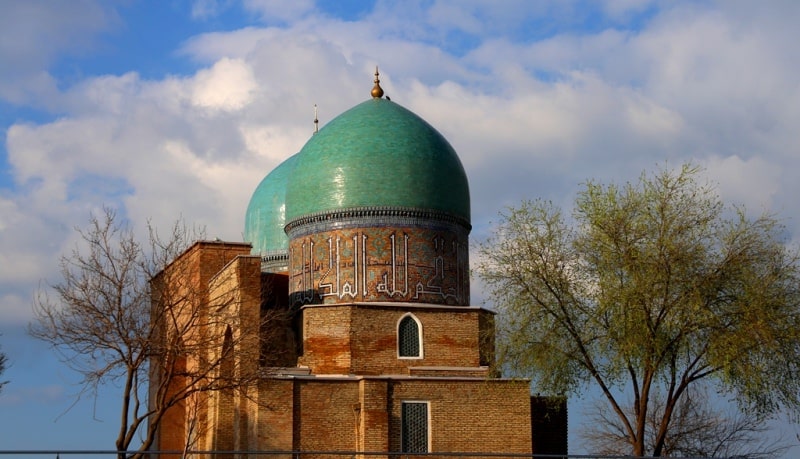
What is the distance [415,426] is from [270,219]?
10.2 metres

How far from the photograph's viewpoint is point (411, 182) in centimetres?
2538

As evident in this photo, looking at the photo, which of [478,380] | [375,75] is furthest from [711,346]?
[375,75]

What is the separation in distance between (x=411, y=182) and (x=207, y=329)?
222 inches

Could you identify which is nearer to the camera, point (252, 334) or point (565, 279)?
point (565, 279)

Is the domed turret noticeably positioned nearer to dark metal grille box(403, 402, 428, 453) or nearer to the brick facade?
the brick facade

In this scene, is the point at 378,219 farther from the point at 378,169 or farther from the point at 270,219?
the point at 270,219

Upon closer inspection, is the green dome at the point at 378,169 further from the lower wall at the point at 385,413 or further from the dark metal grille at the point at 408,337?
the lower wall at the point at 385,413

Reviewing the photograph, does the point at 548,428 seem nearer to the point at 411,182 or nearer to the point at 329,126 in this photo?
the point at 411,182

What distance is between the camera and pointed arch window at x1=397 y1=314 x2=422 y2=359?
24.0m

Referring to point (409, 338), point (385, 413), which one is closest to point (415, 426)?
point (385, 413)

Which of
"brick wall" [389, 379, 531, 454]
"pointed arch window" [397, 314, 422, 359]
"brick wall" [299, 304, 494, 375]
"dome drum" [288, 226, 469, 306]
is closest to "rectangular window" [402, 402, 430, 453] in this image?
"brick wall" [389, 379, 531, 454]

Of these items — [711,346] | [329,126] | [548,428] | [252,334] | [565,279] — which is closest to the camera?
[711,346]

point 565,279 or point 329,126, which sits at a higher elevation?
point 329,126

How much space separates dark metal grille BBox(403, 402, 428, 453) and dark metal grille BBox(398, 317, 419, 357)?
4.55 ft
